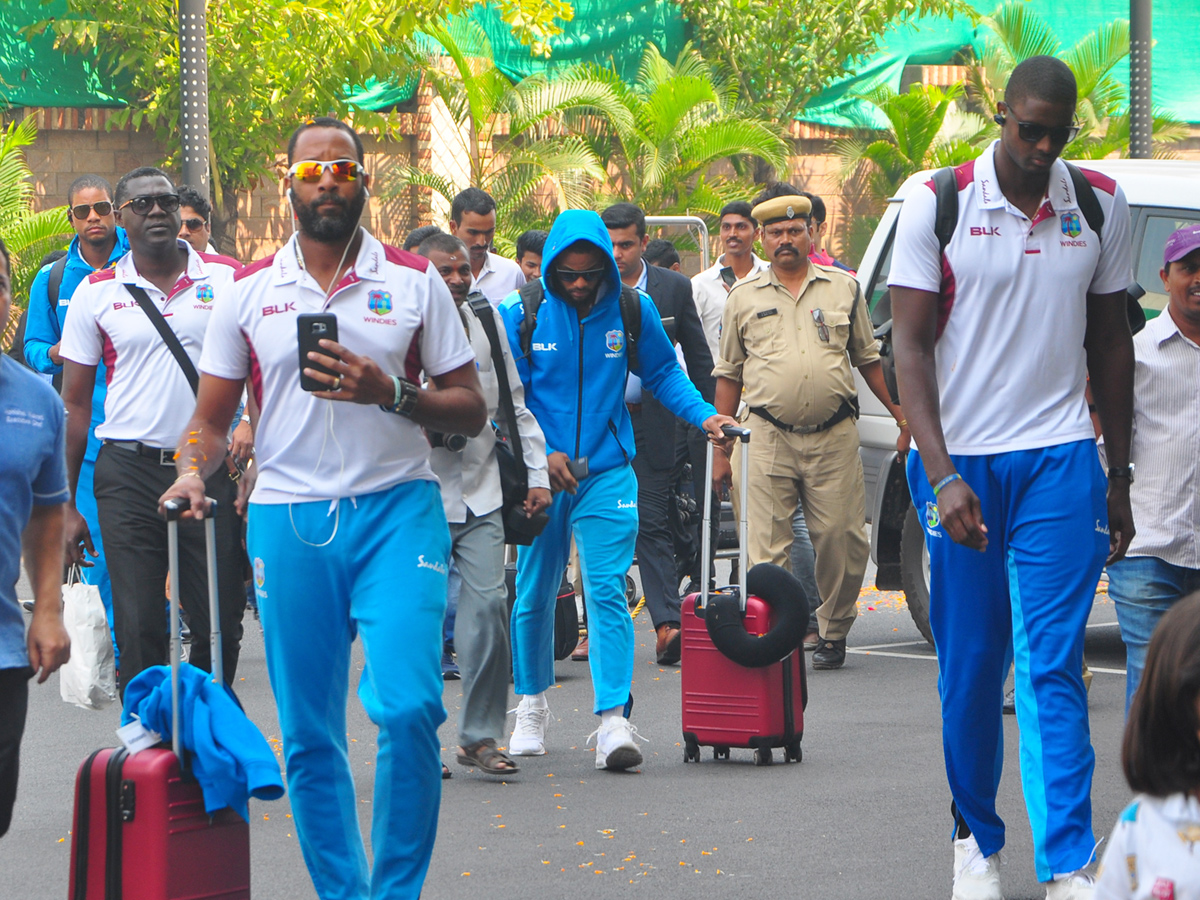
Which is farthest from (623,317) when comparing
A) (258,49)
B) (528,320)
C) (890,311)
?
(258,49)

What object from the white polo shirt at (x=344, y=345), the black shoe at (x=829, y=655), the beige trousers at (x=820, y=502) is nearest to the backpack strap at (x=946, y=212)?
the white polo shirt at (x=344, y=345)

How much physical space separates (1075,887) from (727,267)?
24.2 feet

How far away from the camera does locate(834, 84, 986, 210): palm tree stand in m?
24.9

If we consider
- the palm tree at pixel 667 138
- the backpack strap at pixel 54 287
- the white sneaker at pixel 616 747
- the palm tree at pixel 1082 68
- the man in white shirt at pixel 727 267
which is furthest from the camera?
the palm tree at pixel 1082 68

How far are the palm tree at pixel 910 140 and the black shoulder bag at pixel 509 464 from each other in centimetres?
1830

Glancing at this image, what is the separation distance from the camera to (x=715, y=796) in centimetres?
630

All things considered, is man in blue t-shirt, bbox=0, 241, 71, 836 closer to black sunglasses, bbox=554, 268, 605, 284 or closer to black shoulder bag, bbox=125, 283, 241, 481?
black shoulder bag, bbox=125, 283, 241, 481

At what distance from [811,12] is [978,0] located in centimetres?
319

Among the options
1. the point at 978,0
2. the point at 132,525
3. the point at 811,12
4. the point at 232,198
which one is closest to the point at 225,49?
the point at 232,198

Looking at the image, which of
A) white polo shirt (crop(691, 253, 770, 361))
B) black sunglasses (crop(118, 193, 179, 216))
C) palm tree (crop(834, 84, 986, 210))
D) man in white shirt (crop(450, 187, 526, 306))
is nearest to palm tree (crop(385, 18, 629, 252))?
palm tree (crop(834, 84, 986, 210))

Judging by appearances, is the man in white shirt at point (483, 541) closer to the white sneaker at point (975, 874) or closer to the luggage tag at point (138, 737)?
the white sneaker at point (975, 874)

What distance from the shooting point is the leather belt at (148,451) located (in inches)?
252

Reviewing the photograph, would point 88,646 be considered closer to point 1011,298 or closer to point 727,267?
point 1011,298

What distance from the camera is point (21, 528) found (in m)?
3.98
